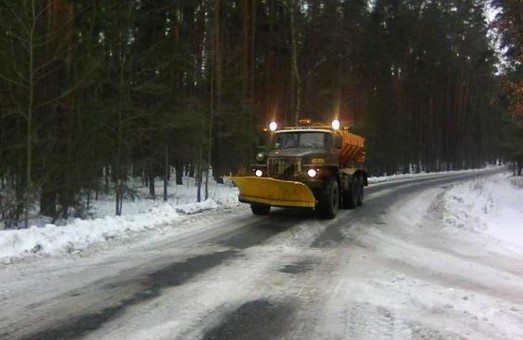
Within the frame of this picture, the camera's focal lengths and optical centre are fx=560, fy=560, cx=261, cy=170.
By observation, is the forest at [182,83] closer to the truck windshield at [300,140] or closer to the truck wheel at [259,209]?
the truck windshield at [300,140]

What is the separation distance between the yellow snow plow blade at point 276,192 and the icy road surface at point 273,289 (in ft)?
6.11

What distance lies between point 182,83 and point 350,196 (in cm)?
989

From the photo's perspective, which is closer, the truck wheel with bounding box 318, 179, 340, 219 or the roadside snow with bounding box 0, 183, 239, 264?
the roadside snow with bounding box 0, 183, 239, 264

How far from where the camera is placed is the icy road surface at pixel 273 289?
538cm

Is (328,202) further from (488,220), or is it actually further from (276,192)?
(488,220)

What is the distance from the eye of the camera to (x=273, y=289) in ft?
22.7

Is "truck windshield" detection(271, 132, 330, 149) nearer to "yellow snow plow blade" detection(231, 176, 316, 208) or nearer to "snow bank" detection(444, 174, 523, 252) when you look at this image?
"yellow snow plow blade" detection(231, 176, 316, 208)

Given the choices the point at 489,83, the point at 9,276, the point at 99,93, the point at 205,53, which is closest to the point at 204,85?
the point at 205,53

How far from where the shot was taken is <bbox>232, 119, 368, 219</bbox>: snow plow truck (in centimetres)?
1354

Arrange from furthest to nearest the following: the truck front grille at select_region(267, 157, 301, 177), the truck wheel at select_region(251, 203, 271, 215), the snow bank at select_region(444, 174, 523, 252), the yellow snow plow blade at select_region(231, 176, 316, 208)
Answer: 1. the truck wheel at select_region(251, 203, 271, 215)
2. the truck front grille at select_region(267, 157, 301, 177)
3. the yellow snow plow blade at select_region(231, 176, 316, 208)
4. the snow bank at select_region(444, 174, 523, 252)

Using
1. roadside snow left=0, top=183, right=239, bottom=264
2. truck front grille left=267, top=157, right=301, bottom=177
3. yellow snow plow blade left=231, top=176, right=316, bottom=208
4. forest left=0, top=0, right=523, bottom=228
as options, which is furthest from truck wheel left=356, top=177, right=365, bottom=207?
forest left=0, top=0, right=523, bottom=228

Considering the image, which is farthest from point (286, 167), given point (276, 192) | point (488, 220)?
point (488, 220)

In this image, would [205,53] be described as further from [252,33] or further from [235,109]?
[252,33]

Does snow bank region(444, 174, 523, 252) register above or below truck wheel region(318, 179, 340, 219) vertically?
below
